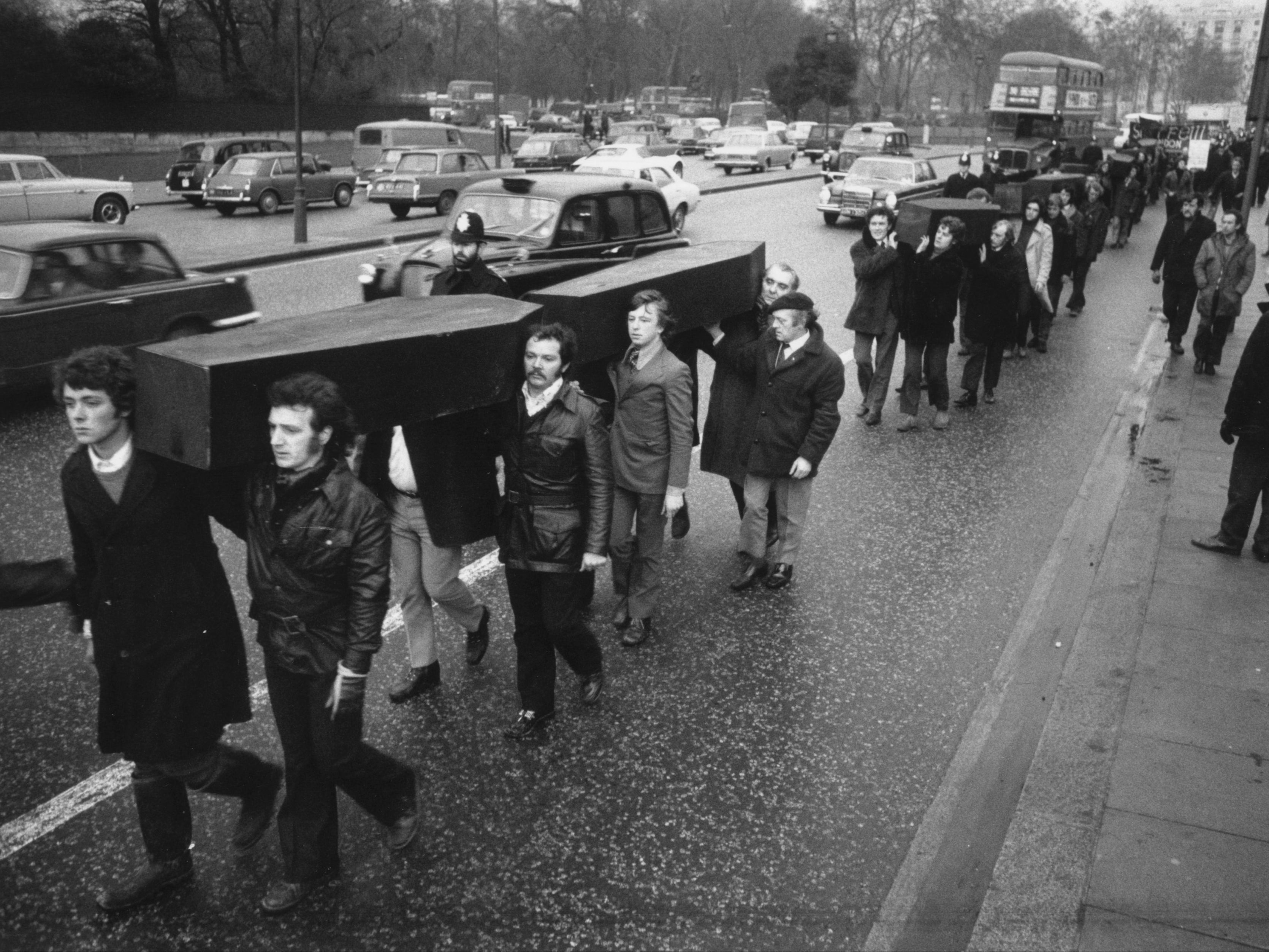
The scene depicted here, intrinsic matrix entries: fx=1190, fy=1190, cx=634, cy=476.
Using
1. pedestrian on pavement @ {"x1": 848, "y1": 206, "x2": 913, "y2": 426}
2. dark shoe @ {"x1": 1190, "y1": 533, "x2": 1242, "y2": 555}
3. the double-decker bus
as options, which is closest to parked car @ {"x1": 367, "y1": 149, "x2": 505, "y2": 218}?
pedestrian on pavement @ {"x1": 848, "y1": 206, "x2": 913, "y2": 426}

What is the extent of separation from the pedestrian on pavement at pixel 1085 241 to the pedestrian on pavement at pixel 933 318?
652 centimetres

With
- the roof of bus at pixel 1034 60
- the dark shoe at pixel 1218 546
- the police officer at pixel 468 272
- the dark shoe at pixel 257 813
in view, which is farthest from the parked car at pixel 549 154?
the dark shoe at pixel 257 813

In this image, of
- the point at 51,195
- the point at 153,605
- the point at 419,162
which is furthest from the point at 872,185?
the point at 153,605

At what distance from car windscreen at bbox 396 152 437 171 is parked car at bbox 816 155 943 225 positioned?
8895 millimetres

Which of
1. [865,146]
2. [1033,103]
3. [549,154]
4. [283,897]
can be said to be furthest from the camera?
[1033,103]

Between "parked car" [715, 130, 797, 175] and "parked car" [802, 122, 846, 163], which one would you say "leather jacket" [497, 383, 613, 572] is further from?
"parked car" [802, 122, 846, 163]

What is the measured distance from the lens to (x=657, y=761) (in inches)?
196

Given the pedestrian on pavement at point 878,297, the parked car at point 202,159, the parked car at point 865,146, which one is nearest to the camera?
the pedestrian on pavement at point 878,297

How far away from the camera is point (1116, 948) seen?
375 cm

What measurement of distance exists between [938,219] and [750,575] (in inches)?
252

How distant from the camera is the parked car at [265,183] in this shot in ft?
88.7

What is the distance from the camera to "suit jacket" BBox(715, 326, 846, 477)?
6.45 m

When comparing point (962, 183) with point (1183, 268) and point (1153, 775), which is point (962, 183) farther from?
point (1153, 775)

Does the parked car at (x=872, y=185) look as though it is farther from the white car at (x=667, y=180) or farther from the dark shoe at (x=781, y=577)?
the dark shoe at (x=781, y=577)
